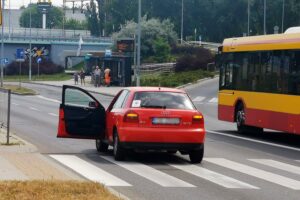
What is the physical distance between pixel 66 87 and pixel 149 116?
2267mm

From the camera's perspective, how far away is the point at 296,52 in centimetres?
2148

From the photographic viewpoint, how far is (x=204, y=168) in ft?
53.9

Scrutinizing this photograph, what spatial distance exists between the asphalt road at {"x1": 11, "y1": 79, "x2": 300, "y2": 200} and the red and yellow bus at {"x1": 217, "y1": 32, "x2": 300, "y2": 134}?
65 cm

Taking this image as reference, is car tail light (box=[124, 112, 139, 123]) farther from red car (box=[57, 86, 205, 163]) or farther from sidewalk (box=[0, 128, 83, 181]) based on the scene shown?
sidewalk (box=[0, 128, 83, 181])

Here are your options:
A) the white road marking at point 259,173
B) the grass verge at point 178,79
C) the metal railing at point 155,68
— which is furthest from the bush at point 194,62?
the white road marking at point 259,173

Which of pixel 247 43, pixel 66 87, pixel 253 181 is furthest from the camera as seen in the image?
pixel 247 43

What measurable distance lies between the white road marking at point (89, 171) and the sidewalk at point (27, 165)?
0.81ft

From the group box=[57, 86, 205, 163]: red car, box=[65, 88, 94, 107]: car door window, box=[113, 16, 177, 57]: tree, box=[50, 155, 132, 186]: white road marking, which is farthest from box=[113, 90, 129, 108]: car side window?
box=[113, 16, 177, 57]: tree

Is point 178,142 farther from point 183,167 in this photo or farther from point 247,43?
point 247,43

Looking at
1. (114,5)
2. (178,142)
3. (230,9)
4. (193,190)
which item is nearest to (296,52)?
(178,142)

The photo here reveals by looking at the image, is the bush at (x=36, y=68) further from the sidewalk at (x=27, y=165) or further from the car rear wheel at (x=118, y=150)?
the car rear wheel at (x=118, y=150)

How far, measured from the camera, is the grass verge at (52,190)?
A: 36.1ft

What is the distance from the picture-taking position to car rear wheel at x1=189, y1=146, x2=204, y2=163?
1717 cm

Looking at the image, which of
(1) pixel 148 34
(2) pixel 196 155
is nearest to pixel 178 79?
(1) pixel 148 34
